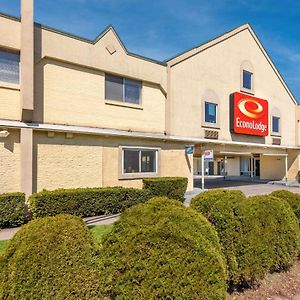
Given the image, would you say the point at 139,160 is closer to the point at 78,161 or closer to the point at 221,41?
the point at 78,161

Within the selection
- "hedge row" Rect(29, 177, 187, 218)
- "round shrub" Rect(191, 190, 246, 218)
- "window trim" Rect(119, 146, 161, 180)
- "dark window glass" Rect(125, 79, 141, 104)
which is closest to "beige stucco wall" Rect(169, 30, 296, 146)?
"window trim" Rect(119, 146, 161, 180)

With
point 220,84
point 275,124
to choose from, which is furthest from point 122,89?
point 275,124

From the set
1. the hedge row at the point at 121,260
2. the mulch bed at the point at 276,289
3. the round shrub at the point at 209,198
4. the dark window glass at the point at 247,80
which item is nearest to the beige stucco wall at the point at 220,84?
the dark window glass at the point at 247,80

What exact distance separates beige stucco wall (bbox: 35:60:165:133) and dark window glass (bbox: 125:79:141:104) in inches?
12.0

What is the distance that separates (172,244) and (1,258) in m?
1.90

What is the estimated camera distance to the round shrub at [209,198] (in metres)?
4.93

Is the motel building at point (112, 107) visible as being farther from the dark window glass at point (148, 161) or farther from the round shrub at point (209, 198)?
the round shrub at point (209, 198)

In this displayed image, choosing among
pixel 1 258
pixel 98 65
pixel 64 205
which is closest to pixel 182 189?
pixel 64 205

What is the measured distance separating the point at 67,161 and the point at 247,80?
16116mm

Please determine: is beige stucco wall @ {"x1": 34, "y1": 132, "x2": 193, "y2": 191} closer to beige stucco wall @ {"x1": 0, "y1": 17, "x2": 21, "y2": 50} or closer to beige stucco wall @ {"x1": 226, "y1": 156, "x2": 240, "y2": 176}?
beige stucco wall @ {"x1": 0, "y1": 17, "x2": 21, "y2": 50}

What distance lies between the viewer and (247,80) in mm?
21734

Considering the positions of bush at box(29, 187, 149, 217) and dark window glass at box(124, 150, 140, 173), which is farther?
dark window glass at box(124, 150, 140, 173)

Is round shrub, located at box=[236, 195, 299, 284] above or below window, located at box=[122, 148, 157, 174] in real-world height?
below

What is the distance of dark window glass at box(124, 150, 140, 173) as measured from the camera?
14.1 m
